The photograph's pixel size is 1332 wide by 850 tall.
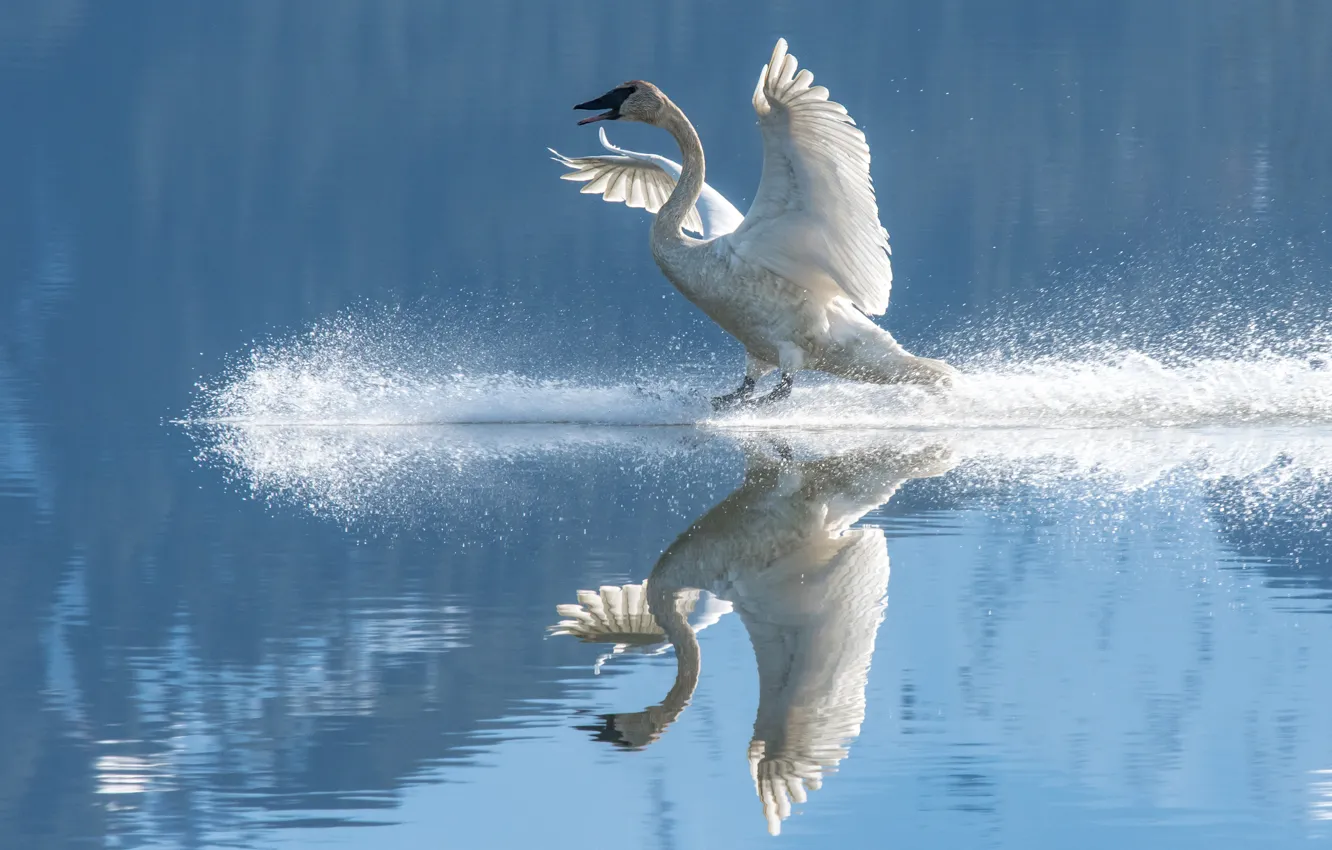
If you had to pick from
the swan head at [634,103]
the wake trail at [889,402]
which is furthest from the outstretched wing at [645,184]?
A: the wake trail at [889,402]

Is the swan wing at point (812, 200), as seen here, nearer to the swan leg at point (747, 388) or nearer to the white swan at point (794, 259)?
the white swan at point (794, 259)

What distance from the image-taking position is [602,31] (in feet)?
234

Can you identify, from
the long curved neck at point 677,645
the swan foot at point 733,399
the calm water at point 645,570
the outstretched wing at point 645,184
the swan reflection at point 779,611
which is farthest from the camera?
the outstretched wing at point 645,184

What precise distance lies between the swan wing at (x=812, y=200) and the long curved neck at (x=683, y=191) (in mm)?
415

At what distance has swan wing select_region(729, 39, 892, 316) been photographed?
32.2ft

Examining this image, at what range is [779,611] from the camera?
20.3ft

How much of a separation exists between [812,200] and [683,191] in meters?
1.04

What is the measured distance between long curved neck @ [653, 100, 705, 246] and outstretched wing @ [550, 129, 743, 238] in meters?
1.03

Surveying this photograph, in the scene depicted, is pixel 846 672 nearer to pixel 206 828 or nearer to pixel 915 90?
pixel 206 828

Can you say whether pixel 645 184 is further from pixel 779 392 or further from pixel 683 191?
pixel 779 392

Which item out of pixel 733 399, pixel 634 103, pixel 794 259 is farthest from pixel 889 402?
pixel 634 103

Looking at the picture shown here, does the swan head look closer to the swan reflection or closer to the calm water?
the calm water

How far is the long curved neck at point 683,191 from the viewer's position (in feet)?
36.6

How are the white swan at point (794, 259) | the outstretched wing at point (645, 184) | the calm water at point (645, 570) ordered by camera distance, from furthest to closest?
the outstretched wing at point (645, 184)
the white swan at point (794, 259)
the calm water at point (645, 570)
